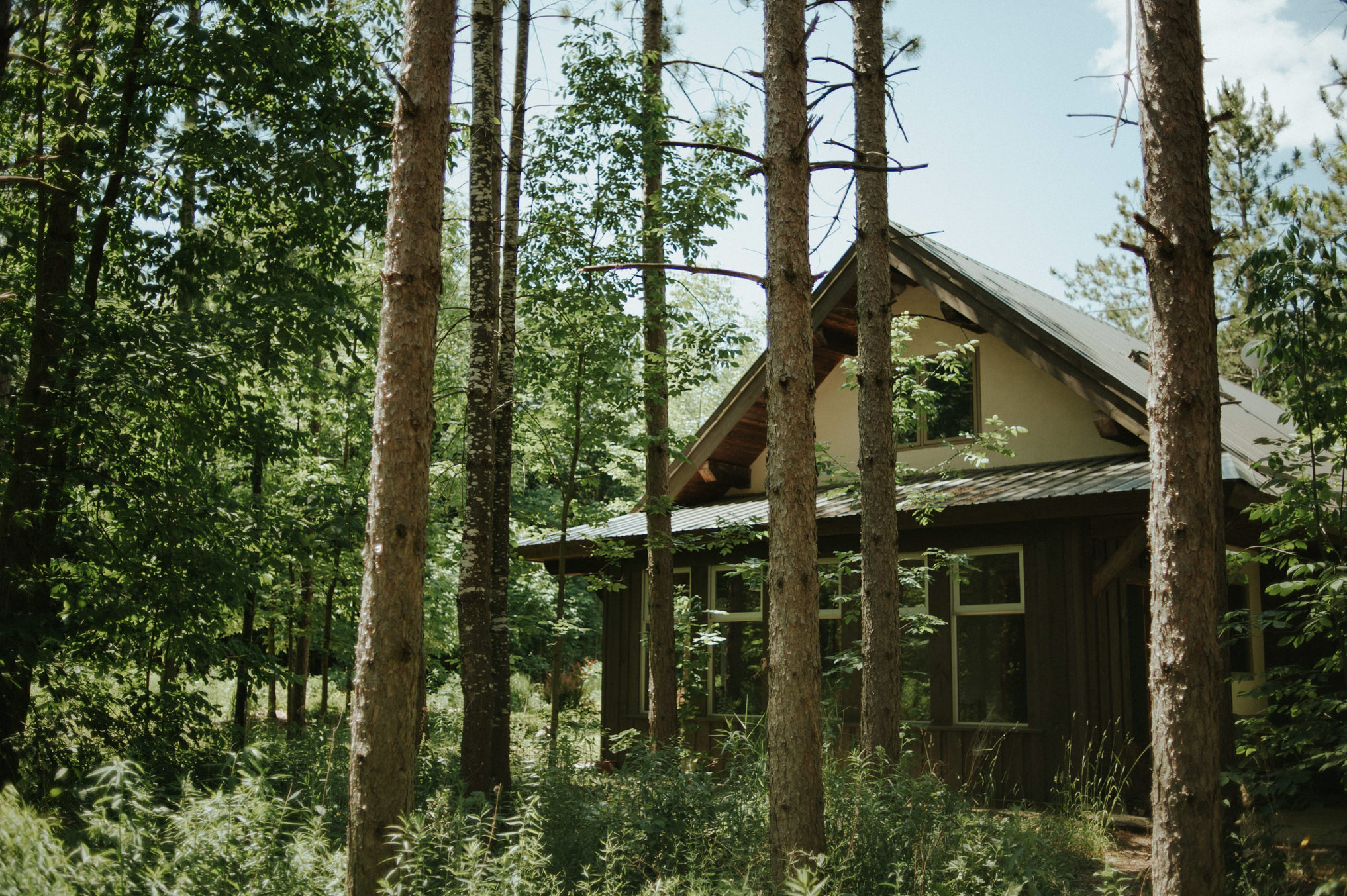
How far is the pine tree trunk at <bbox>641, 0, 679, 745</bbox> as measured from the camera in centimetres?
1026

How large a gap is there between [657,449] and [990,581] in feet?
12.6

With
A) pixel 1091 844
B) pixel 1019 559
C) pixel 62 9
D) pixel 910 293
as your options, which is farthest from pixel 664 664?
pixel 62 9

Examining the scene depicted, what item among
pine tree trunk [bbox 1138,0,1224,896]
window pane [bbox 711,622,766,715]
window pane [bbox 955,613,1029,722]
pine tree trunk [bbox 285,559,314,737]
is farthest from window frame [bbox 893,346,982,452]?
pine tree trunk [bbox 285,559,314,737]

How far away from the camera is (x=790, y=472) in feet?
16.6

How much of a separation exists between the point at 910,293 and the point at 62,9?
9.40 meters

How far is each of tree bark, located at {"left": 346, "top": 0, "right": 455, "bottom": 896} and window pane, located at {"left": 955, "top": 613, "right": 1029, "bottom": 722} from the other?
22.8 ft

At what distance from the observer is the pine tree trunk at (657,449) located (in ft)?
33.7

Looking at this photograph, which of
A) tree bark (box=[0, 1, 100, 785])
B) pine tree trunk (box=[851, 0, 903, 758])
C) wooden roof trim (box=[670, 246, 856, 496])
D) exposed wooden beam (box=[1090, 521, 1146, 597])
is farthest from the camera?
wooden roof trim (box=[670, 246, 856, 496])

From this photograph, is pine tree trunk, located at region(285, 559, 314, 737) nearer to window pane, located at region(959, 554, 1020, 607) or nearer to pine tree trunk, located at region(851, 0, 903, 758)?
window pane, located at region(959, 554, 1020, 607)

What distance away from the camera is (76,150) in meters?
8.16

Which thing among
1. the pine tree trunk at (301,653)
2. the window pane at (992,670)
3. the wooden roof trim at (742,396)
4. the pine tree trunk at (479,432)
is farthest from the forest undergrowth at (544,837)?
the pine tree trunk at (301,653)

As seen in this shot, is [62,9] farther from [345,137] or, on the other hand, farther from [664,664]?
[664,664]

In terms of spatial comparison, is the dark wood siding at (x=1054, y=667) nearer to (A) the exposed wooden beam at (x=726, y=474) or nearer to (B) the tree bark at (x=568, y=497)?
(B) the tree bark at (x=568, y=497)

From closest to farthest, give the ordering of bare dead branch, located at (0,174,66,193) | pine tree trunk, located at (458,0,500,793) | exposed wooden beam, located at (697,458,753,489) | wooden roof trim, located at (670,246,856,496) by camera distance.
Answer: bare dead branch, located at (0,174,66,193)
pine tree trunk, located at (458,0,500,793)
wooden roof trim, located at (670,246,856,496)
exposed wooden beam, located at (697,458,753,489)
